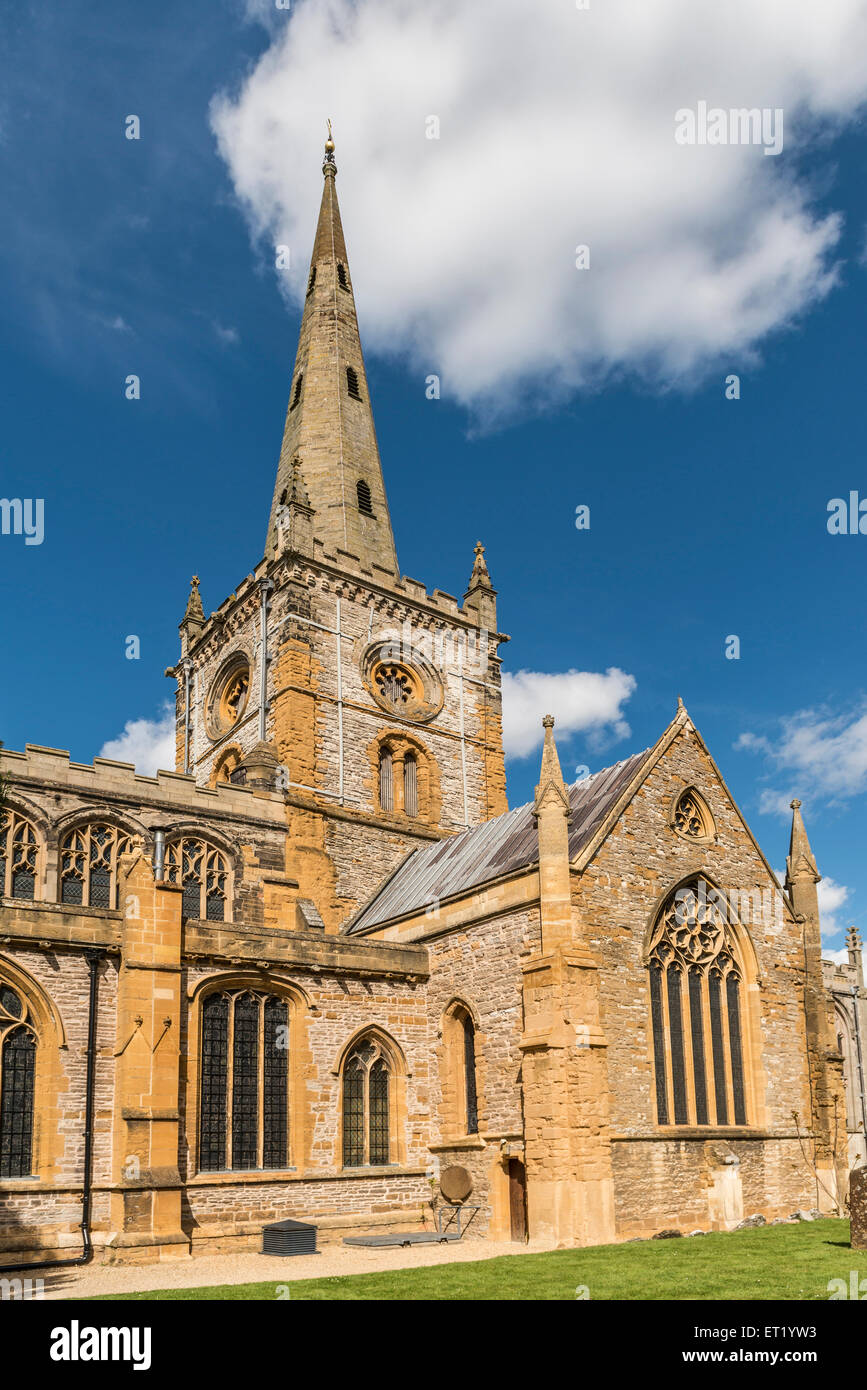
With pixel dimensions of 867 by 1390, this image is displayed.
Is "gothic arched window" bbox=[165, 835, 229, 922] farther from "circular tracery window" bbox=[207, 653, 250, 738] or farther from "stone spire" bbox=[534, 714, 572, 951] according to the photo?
"stone spire" bbox=[534, 714, 572, 951]

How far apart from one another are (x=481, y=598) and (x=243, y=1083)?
69.6 feet

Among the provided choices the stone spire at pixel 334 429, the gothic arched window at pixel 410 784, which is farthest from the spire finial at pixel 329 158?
the gothic arched window at pixel 410 784

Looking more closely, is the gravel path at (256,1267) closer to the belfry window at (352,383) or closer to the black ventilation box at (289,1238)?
the black ventilation box at (289,1238)

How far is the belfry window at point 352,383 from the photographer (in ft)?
131

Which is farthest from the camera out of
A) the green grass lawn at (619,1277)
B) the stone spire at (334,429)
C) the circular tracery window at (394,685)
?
the stone spire at (334,429)

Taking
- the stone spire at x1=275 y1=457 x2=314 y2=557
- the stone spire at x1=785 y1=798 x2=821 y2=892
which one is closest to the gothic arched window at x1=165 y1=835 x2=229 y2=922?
the stone spire at x1=275 y1=457 x2=314 y2=557

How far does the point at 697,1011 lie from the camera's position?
2352 centimetres

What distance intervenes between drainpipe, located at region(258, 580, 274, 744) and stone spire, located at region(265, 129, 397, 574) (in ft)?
4.51

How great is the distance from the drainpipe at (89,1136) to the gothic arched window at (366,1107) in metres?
5.52

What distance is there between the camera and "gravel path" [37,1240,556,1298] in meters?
15.3

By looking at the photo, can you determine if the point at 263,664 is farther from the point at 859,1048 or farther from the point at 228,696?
the point at 859,1048

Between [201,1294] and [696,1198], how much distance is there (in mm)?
11503

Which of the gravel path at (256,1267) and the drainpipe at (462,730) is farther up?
the drainpipe at (462,730)
